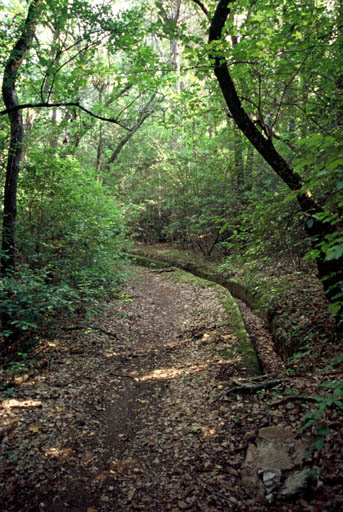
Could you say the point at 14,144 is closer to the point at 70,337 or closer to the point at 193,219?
the point at 70,337

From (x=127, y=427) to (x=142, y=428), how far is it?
19cm

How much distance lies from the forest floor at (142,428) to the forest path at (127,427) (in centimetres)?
1

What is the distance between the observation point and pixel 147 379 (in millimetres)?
4887

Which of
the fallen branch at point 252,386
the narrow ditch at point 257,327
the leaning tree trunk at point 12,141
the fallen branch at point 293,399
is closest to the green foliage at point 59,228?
the leaning tree trunk at point 12,141

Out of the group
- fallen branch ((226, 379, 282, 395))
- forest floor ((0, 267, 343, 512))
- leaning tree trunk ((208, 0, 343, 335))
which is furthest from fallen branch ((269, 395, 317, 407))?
leaning tree trunk ((208, 0, 343, 335))

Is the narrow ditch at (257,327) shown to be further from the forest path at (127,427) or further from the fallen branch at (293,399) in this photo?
the fallen branch at (293,399)

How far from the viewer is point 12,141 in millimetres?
5395

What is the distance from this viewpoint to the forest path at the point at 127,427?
2.68 m

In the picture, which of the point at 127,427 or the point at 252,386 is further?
the point at 252,386

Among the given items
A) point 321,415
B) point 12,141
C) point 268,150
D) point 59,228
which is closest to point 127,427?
point 321,415

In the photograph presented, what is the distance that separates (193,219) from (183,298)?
495 cm

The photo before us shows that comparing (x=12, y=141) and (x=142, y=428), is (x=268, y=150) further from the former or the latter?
(x=12, y=141)

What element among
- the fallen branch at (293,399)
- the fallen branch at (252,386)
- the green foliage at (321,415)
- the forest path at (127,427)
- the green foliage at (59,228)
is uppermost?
the green foliage at (59,228)

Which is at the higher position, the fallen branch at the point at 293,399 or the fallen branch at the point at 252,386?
the fallen branch at the point at 293,399
